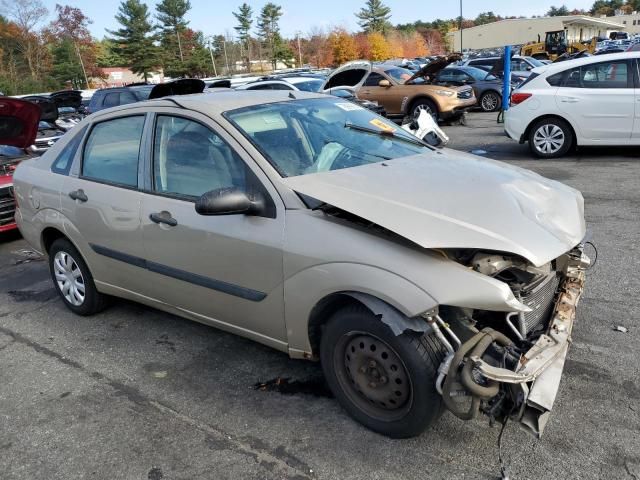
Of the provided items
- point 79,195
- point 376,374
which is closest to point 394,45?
point 79,195

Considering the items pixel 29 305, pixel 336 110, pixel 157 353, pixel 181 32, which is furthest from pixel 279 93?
pixel 181 32

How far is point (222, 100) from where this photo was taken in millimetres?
3527

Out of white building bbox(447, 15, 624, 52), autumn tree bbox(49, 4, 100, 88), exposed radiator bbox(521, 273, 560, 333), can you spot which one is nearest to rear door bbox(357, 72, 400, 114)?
exposed radiator bbox(521, 273, 560, 333)

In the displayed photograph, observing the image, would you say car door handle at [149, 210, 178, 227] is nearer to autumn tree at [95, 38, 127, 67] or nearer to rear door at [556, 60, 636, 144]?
rear door at [556, 60, 636, 144]

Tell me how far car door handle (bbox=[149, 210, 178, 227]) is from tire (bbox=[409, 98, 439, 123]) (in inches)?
449

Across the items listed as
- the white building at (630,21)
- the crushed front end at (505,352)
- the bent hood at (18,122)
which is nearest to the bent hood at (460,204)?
the crushed front end at (505,352)

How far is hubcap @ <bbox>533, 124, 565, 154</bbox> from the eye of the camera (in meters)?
8.95

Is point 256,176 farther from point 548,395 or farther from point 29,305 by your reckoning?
point 29,305

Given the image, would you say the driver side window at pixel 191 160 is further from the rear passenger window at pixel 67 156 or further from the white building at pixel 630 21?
the white building at pixel 630 21

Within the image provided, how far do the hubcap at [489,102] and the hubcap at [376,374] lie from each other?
1558 centimetres

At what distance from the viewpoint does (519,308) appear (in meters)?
2.31

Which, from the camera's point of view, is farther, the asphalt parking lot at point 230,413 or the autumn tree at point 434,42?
the autumn tree at point 434,42

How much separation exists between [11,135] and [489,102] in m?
13.9

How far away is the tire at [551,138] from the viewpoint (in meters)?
8.89
